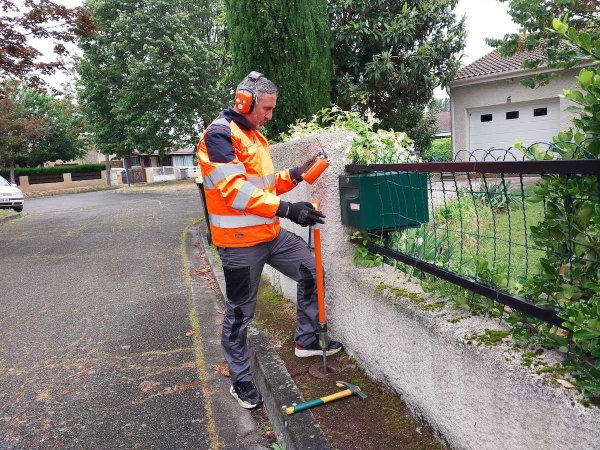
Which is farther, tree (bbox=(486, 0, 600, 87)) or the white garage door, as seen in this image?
the white garage door

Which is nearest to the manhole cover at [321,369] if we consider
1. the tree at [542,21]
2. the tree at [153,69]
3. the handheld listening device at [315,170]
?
the handheld listening device at [315,170]

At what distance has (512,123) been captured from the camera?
48.3 feet

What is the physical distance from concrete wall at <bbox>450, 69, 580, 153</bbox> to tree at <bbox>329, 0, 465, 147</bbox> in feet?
21.2

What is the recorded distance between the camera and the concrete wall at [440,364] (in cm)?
174

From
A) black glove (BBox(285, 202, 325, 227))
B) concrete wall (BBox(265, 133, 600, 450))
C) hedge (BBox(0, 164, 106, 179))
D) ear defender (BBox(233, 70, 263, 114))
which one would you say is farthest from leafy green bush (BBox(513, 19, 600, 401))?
hedge (BBox(0, 164, 106, 179))

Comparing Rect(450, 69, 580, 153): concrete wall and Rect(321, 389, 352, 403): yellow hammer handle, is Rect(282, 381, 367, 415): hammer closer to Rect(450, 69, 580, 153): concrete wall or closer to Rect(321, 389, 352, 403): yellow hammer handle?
Rect(321, 389, 352, 403): yellow hammer handle

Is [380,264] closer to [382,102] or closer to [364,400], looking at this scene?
[364,400]

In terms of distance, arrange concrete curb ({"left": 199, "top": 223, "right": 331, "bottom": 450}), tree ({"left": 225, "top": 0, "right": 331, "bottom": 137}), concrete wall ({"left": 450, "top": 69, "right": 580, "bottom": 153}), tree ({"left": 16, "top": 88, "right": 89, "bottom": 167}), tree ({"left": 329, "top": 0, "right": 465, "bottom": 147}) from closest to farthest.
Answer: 1. concrete curb ({"left": 199, "top": 223, "right": 331, "bottom": 450})
2. tree ({"left": 225, "top": 0, "right": 331, "bottom": 137})
3. tree ({"left": 329, "top": 0, "right": 465, "bottom": 147})
4. concrete wall ({"left": 450, "top": 69, "right": 580, "bottom": 153})
5. tree ({"left": 16, "top": 88, "right": 89, "bottom": 167})

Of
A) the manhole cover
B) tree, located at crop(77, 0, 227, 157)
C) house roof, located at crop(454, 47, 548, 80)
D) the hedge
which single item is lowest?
the manhole cover

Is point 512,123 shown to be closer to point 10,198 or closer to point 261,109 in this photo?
point 261,109

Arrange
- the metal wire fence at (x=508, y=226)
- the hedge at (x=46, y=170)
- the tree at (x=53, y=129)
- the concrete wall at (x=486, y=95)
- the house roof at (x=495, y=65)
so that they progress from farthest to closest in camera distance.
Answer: the tree at (x=53, y=129), the hedge at (x=46, y=170), the house roof at (x=495, y=65), the concrete wall at (x=486, y=95), the metal wire fence at (x=508, y=226)

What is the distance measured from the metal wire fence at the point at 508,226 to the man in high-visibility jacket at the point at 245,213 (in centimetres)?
56

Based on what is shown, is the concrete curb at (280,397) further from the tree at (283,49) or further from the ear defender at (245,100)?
the tree at (283,49)

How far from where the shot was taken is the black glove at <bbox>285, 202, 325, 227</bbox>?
296 cm
